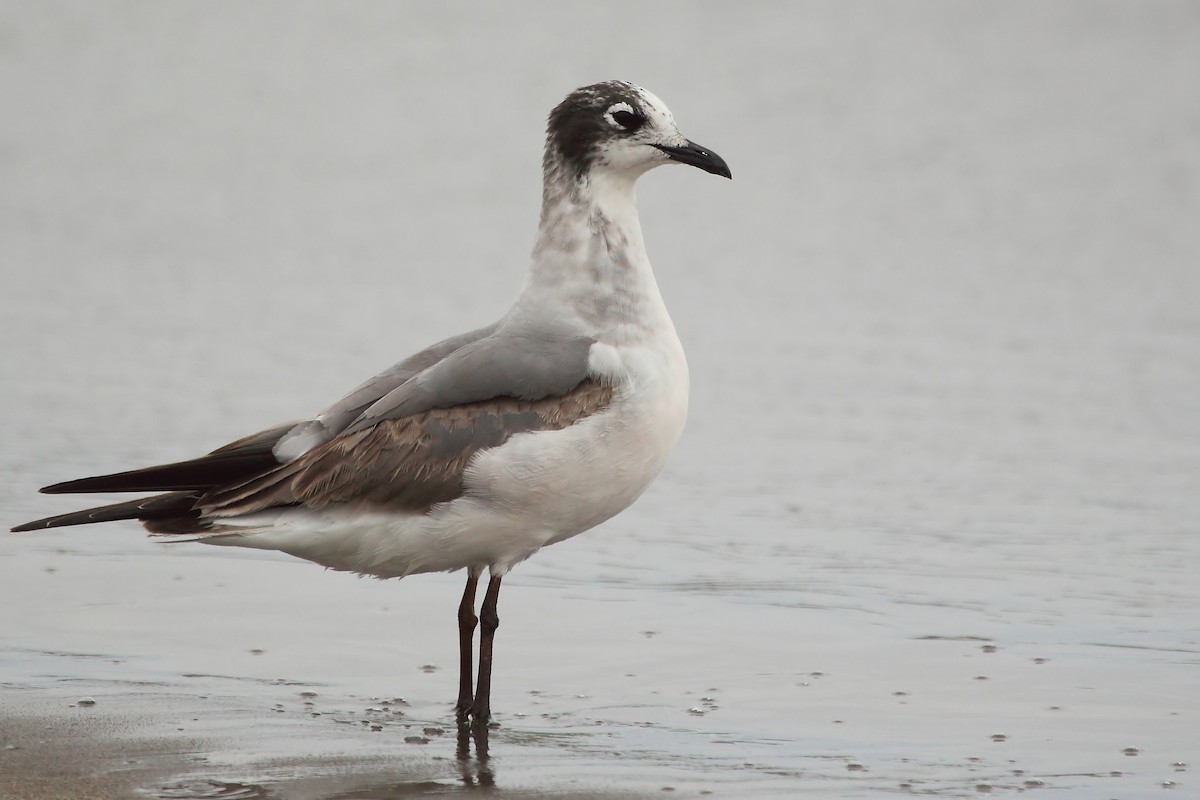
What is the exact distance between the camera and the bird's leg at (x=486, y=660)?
5793mm

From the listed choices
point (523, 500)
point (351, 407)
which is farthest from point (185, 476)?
point (523, 500)

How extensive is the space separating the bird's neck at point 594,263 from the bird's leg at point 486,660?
90cm

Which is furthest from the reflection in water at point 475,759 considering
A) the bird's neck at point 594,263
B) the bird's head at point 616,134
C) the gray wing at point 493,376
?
the bird's head at point 616,134

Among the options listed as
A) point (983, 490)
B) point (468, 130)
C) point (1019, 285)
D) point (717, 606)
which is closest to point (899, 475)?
point (983, 490)

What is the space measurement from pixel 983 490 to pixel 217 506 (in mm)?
4883

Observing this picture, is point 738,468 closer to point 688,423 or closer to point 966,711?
point 688,423

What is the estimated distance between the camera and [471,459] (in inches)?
225

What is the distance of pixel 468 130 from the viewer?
71.6ft

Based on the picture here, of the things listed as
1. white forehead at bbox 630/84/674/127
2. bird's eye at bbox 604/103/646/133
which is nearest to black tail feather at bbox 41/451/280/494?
bird's eye at bbox 604/103/646/133

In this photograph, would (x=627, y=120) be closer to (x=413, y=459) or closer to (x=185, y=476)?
(x=413, y=459)

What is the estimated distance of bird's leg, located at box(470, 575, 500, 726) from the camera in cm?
579

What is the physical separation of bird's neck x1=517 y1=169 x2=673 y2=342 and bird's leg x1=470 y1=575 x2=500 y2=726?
904 mm

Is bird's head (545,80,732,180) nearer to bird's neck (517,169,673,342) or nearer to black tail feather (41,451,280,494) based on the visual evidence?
bird's neck (517,169,673,342)

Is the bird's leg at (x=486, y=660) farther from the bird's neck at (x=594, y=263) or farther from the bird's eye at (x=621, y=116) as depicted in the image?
the bird's eye at (x=621, y=116)
